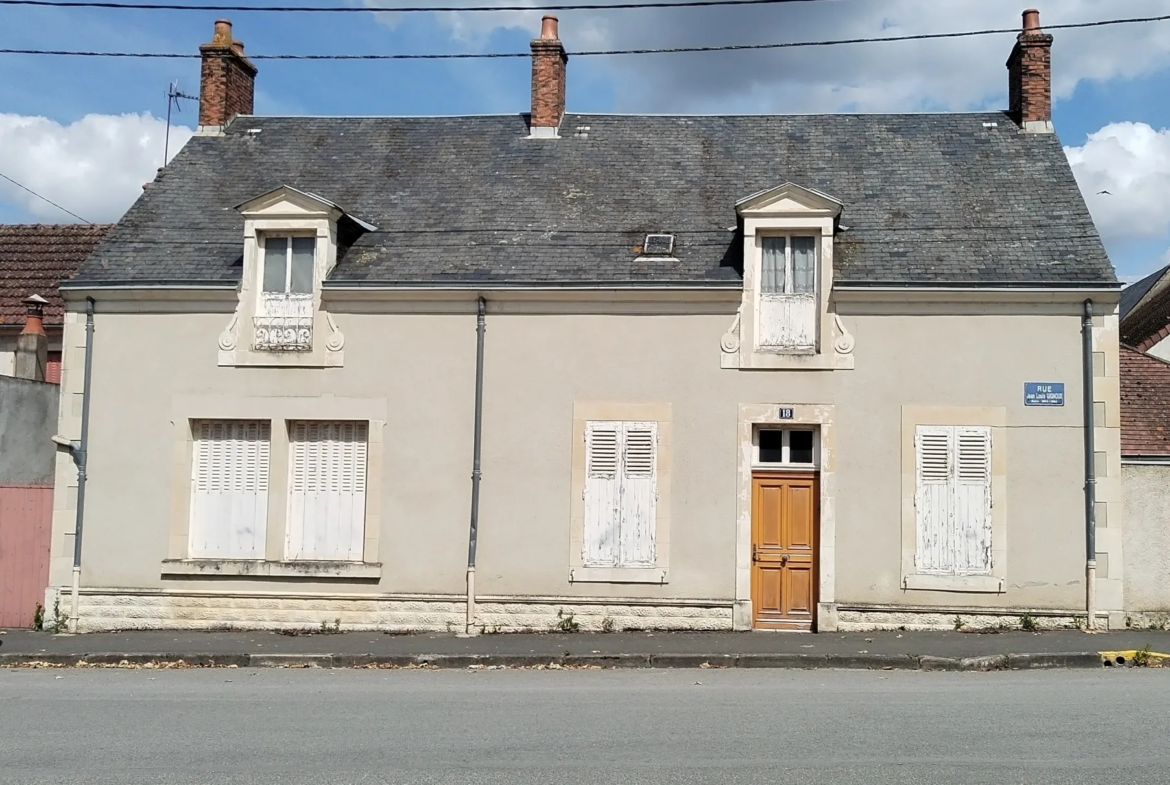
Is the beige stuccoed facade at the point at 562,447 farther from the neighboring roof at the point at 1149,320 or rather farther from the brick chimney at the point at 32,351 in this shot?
the neighboring roof at the point at 1149,320

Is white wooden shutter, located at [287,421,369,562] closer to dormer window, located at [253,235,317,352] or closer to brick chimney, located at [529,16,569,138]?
dormer window, located at [253,235,317,352]

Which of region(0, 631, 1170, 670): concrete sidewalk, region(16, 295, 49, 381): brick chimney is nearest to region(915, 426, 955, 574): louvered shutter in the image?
region(0, 631, 1170, 670): concrete sidewalk

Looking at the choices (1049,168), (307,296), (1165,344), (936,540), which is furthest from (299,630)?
(1165,344)

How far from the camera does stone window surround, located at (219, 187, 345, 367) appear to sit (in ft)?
43.9

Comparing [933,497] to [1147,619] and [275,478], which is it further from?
[275,478]

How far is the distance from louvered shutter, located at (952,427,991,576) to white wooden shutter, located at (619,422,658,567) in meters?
3.50

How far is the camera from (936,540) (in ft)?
41.4

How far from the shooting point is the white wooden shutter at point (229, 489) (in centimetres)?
1347

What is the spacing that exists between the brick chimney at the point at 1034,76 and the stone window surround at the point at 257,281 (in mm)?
9617

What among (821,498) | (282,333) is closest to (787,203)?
(821,498)

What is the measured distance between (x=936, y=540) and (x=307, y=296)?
Result: 318 inches

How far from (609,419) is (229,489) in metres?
4.80

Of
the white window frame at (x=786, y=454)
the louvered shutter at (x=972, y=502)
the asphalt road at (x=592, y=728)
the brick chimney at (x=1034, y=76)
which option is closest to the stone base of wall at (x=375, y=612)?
the white window frame at (x=786, y=454)

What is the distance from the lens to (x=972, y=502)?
12625 millimetres
